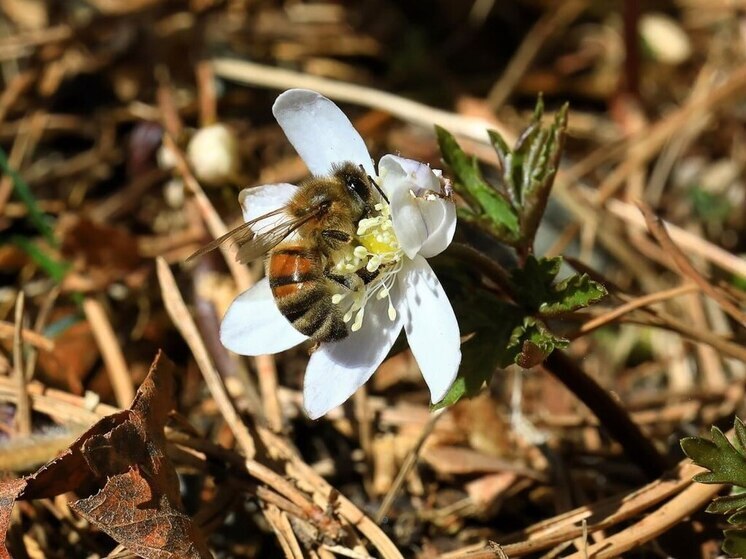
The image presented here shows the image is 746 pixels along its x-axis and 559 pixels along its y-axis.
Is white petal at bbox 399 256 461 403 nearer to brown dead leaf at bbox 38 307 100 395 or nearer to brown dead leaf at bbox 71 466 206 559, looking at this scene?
brown dead leaf at bbox 71 466 206 559

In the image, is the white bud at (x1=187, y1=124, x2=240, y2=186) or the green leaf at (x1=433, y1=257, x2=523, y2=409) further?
the white bud at (x1=187, y1=124, x2=240, y2=186)

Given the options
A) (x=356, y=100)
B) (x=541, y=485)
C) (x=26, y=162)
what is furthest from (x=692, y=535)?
(x=26, y=162)

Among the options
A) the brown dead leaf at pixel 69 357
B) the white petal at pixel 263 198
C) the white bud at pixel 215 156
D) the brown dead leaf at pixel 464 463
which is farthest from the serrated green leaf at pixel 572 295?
the white bud at pixel 215 156

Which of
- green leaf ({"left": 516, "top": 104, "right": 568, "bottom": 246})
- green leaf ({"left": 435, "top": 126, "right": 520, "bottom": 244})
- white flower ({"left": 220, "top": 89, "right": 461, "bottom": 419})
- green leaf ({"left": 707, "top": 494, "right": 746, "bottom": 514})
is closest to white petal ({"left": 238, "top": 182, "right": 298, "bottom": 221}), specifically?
white flower ({"left": 220, "top": 89, "right": 461, "bottom": 419})

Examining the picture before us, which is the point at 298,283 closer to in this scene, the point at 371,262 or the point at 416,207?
the point at 371,262

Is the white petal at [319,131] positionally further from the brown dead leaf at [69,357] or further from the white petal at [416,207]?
the brown dead leaf at [69,357]

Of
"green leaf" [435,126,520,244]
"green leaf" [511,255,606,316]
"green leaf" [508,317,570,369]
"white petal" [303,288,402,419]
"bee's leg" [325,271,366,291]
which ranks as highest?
"green leaf" [435,126,520,244]
